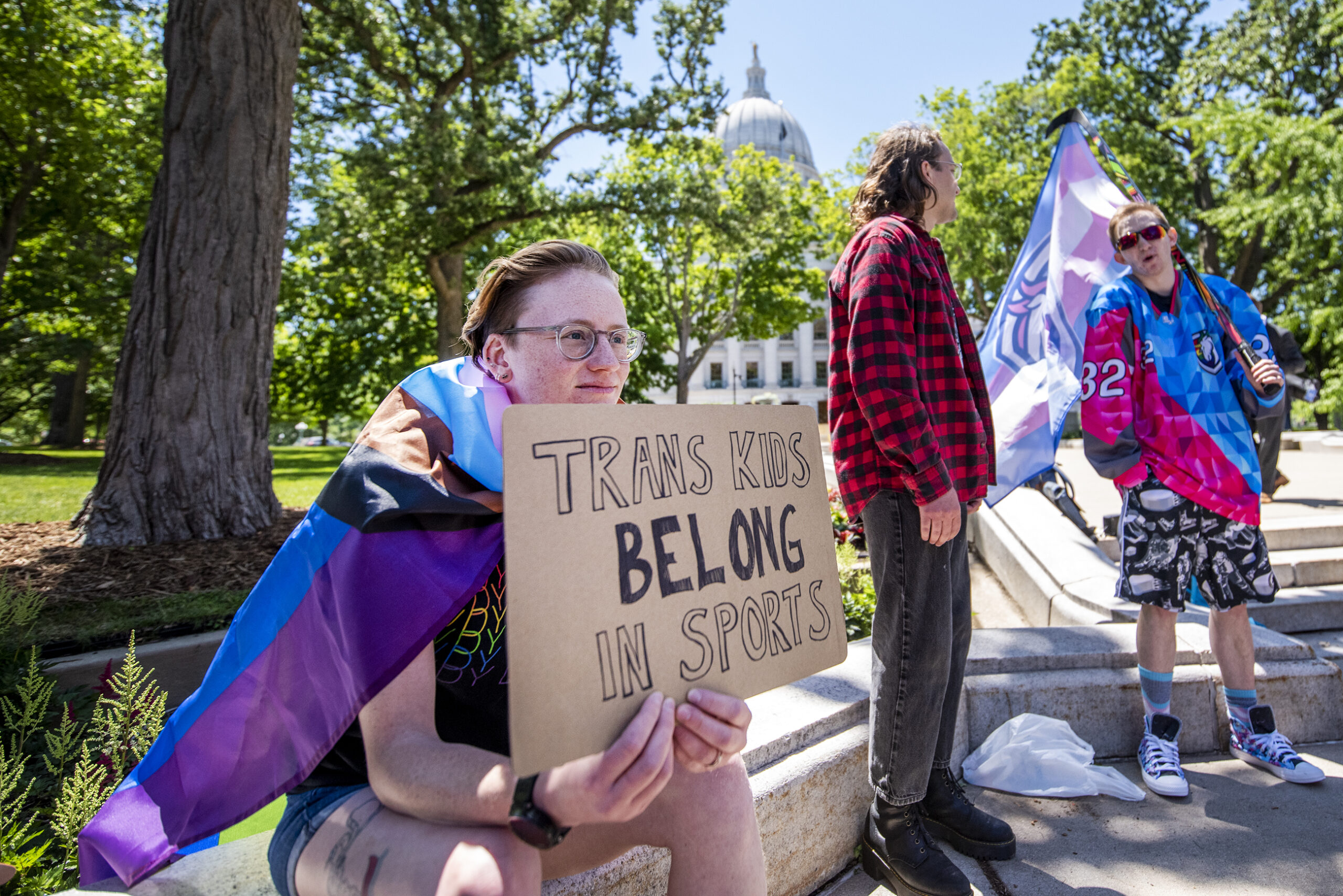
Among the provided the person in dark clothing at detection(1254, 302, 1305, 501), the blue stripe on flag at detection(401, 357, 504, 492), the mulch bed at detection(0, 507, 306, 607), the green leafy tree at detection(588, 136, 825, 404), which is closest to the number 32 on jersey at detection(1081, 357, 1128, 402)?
the person in dark clothing at detection(1254, 302, 1305, 501)

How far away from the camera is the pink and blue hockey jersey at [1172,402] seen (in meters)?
2.85

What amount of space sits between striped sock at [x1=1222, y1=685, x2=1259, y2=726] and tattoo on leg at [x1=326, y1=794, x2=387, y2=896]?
315 cm

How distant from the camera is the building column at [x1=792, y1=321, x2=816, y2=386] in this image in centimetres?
7250

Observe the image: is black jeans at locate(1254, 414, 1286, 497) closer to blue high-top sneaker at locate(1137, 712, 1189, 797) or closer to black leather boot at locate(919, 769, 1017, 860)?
blue high-top sneaker at locate(1137, 712, 1189, 797)

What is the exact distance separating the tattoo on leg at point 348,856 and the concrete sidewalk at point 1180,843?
159cm

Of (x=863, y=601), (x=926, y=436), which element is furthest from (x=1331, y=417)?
(x=926, y=436)

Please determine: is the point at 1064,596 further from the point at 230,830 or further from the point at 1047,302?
the point at 230,830

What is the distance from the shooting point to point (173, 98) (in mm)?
5285

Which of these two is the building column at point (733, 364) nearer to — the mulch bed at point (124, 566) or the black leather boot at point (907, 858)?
the mulch bed at point (124, 566)

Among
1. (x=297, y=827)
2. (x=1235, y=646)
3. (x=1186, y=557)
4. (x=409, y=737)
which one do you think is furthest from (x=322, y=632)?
(x=1235, y=646)

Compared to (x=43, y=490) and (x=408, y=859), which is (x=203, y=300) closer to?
(x=408, y=859)

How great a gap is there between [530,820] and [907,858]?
152 cm

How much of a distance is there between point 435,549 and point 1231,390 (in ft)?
10.2

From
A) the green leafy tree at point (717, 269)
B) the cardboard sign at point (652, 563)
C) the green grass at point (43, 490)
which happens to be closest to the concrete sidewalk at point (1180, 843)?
the cardboard sign at point (652, 563)
